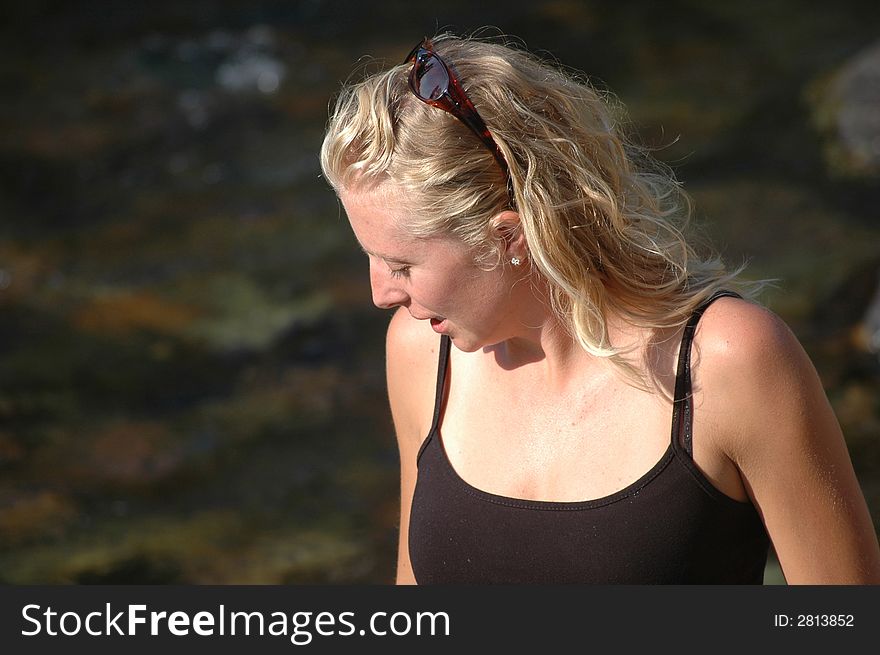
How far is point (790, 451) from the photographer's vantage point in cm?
161

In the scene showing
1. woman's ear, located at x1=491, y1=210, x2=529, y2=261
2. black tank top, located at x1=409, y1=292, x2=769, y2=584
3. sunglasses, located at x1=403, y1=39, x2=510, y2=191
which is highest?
sunglasses, located at x1=403, y1=39, x2=510, y2=191

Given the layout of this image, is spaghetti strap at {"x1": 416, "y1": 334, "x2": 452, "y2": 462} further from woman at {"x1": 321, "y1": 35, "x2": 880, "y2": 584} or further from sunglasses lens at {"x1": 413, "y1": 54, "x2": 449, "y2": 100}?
sunglasses lens at {"x1": 413, "y1": 54, "x2": 449, "y2": 100}

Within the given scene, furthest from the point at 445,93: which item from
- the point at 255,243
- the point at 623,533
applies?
the point at 255,243

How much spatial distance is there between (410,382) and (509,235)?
0.41 m

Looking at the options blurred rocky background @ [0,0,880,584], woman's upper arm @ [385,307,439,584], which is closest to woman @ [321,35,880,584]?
woman's upper arm @ [385,307,439,584]

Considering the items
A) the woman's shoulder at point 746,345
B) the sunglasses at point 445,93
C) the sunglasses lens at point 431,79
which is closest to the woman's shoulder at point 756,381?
the woman's shoulder at point 746,345

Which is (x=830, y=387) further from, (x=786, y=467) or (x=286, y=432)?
(x=786, y=467)

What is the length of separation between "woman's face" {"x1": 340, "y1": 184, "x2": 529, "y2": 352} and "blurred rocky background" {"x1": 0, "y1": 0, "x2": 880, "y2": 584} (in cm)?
136

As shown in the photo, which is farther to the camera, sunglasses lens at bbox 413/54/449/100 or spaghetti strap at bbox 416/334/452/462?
spaghetti strap at bbox 416/334/452/462

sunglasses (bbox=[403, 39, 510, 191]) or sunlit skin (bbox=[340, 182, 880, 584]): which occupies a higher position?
sunglasses (bbox=[403, 39, 510, 191])

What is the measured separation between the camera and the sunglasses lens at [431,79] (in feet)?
5.34

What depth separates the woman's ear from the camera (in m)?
1.70

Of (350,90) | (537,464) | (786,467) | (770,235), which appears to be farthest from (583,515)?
(770,235)

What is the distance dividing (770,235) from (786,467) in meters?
4.12
